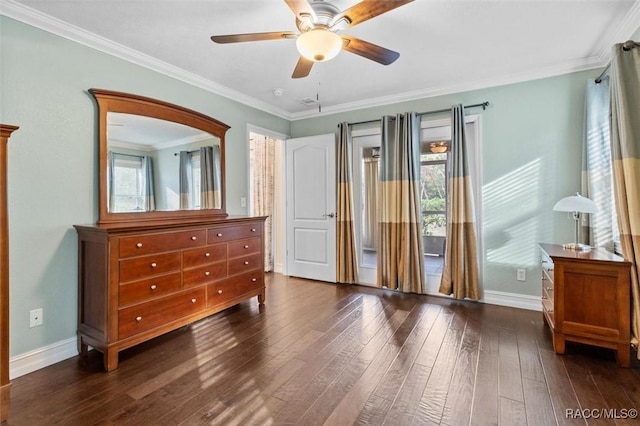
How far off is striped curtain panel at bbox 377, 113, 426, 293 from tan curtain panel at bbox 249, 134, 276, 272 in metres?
2.03

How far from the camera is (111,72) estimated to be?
2.58 meters

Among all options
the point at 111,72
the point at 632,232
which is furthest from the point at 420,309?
the point at 111,72

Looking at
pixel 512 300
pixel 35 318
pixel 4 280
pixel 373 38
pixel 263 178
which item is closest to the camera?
pixel 4 280

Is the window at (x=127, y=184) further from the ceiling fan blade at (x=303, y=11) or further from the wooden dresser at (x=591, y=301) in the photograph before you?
the wooden dresser at (x=591, y=301)

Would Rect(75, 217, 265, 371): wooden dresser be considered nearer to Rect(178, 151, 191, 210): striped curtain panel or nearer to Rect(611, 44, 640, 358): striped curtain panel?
Rect(178, 151, 191, 210): striped curtain panel

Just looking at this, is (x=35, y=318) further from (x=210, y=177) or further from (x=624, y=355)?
(x=624, y=355)

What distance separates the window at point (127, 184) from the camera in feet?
8.48

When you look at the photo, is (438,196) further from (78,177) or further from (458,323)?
→ (78,177)

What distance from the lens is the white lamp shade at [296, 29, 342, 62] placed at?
1.78 meters

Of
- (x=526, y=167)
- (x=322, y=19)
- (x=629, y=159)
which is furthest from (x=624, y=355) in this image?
(x=322, y=19)

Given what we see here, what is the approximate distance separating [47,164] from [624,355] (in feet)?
14.2

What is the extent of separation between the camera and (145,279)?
7.58 feet

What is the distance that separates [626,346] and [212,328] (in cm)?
322

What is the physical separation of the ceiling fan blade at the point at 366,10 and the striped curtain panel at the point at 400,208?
6.99 feet
